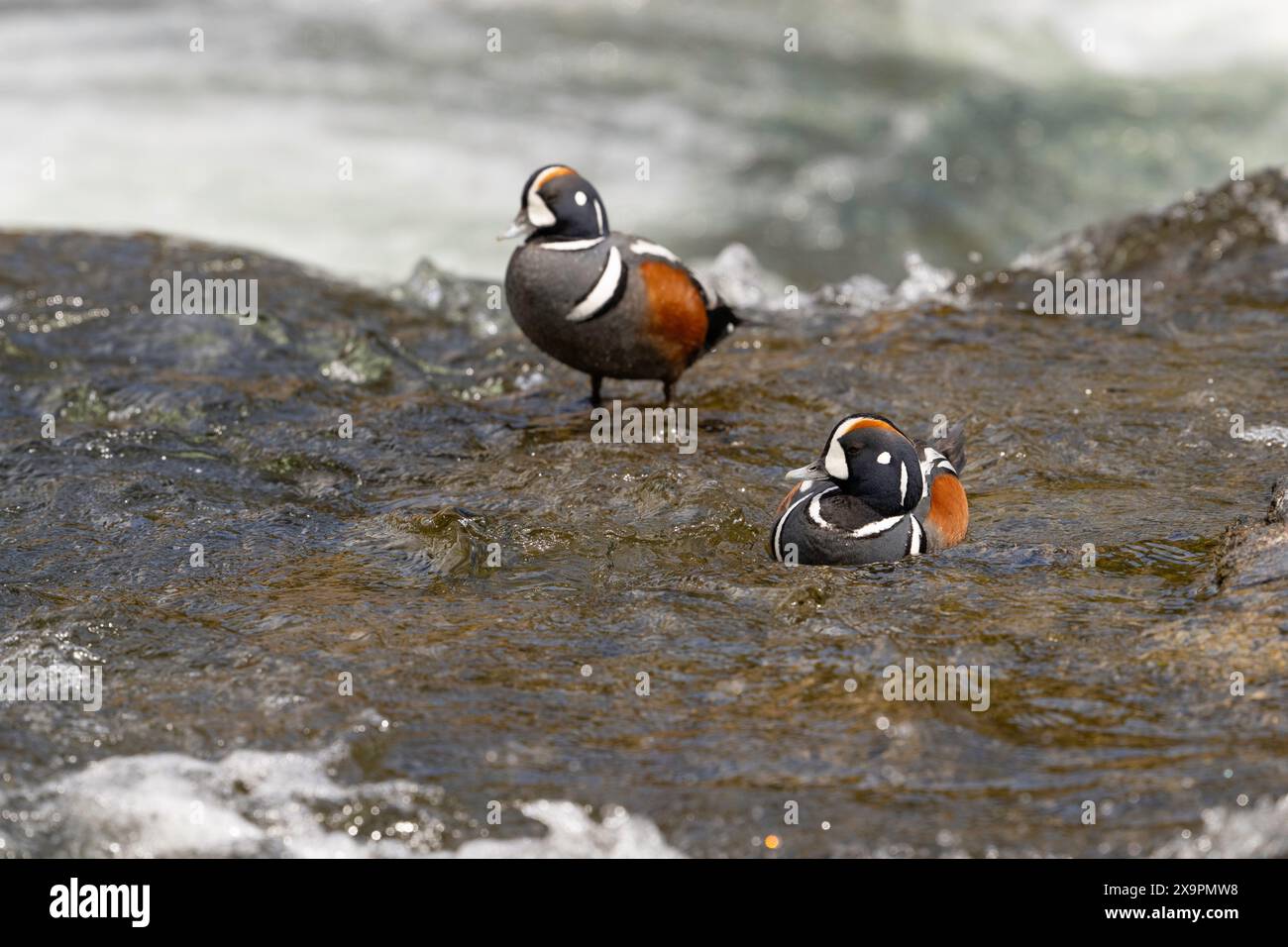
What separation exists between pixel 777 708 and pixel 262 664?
155 centimetres

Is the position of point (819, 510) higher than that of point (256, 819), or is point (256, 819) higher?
point (819, 510)

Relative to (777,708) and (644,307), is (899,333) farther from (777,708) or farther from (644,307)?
(777,708)

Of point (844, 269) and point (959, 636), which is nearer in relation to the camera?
point (959, 636)

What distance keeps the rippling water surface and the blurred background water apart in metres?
4.56

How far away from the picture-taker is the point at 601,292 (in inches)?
272

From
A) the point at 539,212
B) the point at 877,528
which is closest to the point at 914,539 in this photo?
the point at 877,528

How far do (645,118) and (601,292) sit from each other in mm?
8572

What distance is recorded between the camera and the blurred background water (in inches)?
519

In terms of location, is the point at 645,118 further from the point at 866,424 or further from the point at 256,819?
the point at 256,819

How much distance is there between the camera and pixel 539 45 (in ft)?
54.3

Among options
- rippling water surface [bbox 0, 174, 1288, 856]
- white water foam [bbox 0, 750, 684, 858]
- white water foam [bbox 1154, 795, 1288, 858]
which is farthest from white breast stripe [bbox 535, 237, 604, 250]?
white water foam [bbox 1154, 795, 1288, 858]

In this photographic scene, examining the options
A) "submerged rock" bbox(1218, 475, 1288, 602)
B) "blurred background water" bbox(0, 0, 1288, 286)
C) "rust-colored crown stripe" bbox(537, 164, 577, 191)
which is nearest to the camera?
"submerged rock" bbox(1218, 475, 1288, 602)

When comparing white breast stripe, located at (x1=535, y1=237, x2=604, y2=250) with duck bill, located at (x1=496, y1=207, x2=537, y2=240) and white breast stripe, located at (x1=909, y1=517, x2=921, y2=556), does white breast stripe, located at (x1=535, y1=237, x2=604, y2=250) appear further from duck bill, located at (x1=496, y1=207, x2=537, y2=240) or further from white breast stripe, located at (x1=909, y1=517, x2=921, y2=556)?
white breast stripe, located at (x1=909, y1=517, x2=921, y2=556)
